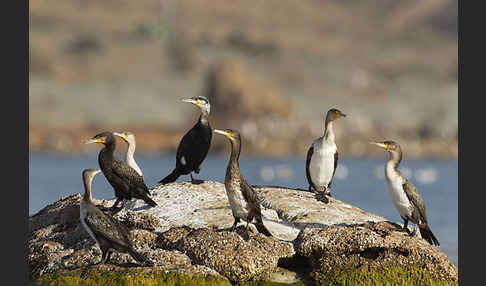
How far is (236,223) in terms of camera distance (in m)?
11.3

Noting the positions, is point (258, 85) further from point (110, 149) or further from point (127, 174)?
point (110, 149)

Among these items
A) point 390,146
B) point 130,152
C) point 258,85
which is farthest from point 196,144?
point 258,85

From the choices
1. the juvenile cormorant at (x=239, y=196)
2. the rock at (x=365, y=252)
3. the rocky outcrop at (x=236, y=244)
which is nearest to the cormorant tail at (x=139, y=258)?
the rocky outcrop at (x=236, y=244)

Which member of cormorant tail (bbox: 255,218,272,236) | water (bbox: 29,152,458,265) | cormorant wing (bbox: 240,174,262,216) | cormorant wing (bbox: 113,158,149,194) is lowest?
water (bbox: 29,152,458,265)

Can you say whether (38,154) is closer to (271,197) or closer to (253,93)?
(253,93)

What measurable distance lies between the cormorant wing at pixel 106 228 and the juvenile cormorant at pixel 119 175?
159 centimetres

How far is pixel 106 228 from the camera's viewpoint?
1018 cm

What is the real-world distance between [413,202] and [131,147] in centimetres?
467

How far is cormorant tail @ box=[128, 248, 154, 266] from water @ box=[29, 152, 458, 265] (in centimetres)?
1053

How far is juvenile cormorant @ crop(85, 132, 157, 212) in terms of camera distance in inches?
461

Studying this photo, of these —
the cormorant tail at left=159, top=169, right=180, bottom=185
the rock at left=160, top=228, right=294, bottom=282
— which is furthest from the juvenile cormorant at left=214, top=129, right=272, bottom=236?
the cormorant tail at left=159, top=169, right=180, bottom=185

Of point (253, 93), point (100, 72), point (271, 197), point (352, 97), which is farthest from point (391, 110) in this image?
point (271, 197)

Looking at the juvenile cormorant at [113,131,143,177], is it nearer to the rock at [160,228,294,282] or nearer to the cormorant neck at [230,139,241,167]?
the rock at [160,228,294,282]

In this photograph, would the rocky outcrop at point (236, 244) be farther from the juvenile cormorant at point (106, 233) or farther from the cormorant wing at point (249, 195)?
the cormorant wing at point (249, 195)
